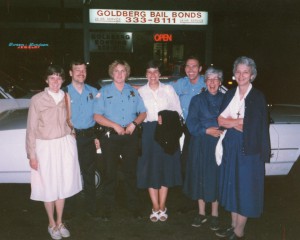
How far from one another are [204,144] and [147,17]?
1065 centimetres

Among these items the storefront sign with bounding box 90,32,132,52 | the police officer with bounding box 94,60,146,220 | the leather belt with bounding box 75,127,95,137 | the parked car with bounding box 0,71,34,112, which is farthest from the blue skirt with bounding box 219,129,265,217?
the storefront sign with bounding box 90,32,132,52

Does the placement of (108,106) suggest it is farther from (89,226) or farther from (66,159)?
(89,226)

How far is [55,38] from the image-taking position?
46.4 ft

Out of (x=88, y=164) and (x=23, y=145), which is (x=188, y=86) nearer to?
(x=88, y=164)

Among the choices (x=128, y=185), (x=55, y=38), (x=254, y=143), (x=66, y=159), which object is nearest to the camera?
(x=254, y=143)

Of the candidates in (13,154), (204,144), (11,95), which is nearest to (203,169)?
(204,144)

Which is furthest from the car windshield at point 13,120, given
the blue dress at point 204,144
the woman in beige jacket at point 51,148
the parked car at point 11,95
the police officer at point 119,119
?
the blue dress at point 204,144

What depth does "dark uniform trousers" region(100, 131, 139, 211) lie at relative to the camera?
403cm

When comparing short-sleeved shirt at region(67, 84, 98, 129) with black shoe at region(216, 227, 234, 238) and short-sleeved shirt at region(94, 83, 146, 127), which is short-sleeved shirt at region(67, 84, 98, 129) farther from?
black shoe at region(216, 227, 234, 238)

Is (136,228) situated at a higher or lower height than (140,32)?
lower

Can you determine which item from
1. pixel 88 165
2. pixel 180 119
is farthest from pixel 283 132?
pixel 88 165

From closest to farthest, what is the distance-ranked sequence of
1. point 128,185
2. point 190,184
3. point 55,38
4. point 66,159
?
1. point 66,159
2. point 190,184
3. point 128,185
4. point 55,38

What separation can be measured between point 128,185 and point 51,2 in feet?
34.6

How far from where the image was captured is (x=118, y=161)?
425 cm
